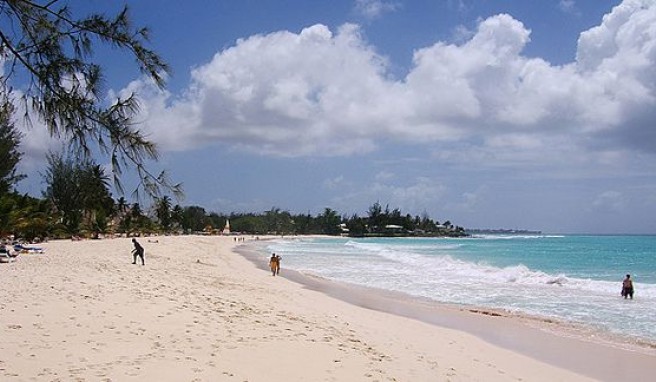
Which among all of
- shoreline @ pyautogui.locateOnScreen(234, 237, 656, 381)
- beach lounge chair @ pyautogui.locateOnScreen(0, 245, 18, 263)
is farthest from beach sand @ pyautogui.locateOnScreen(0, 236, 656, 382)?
beach lounge chair @ pyautogui.locateOnScreen(0, 245, 18, 263)

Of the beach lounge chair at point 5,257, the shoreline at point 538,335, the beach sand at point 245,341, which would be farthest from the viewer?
the beach lounge chair at point 5,257

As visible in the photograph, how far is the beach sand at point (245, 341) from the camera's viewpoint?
623 centimetres

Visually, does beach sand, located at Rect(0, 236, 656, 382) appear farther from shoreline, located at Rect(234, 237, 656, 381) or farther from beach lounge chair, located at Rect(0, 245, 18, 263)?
beach lounge chair, located at Rect(0, 245, 18, 263)

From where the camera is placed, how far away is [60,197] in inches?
164

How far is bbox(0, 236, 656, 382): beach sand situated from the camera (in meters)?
6.23

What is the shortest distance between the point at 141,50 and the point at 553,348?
9597 millimetres

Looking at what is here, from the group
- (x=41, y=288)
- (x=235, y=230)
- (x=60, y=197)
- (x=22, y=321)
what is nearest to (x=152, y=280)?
(x=41, y=288)

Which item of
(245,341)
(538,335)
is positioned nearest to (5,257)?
(245,341)

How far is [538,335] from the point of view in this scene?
12.1 meters

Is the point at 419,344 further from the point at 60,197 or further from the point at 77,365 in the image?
the point at 60,197

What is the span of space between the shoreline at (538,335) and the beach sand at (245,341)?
0.14ft

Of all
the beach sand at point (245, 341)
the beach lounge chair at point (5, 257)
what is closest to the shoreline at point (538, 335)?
the beach sand at point (245, 341)

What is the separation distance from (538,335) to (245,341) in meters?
7.14

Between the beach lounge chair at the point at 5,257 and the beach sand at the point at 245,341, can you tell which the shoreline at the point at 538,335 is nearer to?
the beach sand at the point at 245,341
